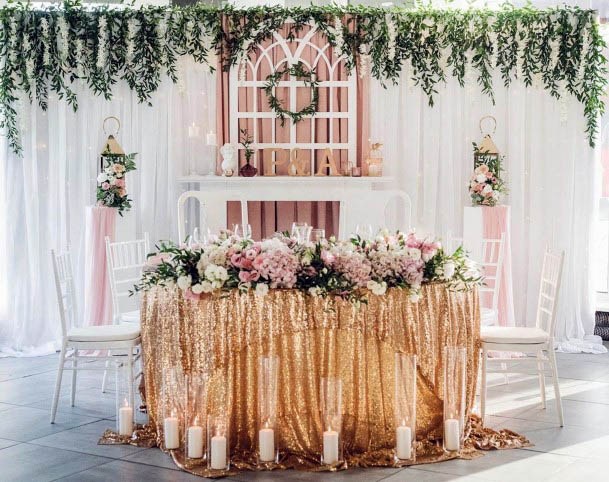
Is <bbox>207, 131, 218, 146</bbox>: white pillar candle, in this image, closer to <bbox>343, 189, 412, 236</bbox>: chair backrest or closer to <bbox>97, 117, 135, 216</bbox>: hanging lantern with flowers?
<bbox>97, 117, 135, 216</bbox>: hanging lantern with flowers

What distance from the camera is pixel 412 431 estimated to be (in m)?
4.37

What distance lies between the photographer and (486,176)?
730 cm

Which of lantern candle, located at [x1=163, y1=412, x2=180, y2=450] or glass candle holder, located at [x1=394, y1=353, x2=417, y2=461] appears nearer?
glass candle holder, located at [x1=394, y1=353, x2=417, y2=461]

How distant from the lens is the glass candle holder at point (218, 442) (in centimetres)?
424

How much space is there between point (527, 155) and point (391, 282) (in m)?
3.64

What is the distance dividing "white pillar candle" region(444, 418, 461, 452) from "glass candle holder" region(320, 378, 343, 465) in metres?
0.53

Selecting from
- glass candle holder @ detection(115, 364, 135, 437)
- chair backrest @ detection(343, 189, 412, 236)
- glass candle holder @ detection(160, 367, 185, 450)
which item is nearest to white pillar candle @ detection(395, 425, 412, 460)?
glass candle holder @ detection(160, 367, 185, 450)

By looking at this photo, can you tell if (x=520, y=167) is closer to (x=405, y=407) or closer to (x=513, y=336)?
(x=513, y=336)

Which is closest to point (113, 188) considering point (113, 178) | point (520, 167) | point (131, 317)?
point (113, 178)

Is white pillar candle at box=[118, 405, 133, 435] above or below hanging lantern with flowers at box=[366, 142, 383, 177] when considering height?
below

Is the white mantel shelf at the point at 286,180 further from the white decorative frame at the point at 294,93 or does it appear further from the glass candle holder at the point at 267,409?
the glass candle holder at the point at 267,409

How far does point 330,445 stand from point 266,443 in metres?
0.29

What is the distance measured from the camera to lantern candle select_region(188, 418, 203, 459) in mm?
4309

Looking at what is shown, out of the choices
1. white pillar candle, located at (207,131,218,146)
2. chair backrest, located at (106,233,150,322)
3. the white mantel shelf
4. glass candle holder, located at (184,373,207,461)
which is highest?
white pillar candle, located at (207,131,218,146)
